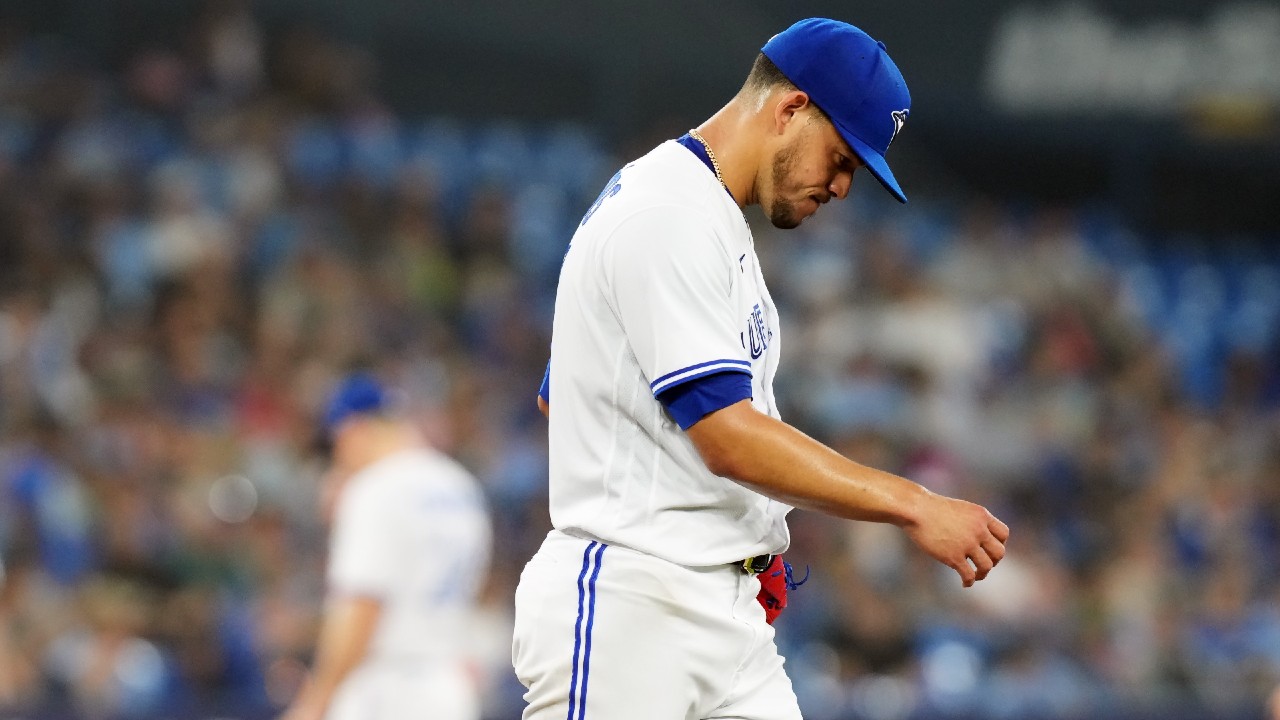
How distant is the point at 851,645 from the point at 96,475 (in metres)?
4.03

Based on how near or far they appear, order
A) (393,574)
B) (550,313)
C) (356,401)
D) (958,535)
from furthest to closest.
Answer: (550,313)
(356,401)
(393,574)
(958,535)

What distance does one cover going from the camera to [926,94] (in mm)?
13969

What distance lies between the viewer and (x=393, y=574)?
19.6 ft

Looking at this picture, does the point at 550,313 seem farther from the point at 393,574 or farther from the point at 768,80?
the point at 768,80

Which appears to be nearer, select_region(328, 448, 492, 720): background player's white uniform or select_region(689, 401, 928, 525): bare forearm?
select_region(689, 401, 928, 525): bare forearm

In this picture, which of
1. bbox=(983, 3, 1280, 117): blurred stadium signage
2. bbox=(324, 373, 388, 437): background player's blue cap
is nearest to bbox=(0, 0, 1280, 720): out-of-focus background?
bbox=(983, 3, 1280, 117): blurred stadium signage

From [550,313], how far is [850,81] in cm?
812

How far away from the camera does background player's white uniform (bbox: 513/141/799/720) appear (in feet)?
9.91

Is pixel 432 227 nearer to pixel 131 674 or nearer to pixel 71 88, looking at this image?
pixel 71 88

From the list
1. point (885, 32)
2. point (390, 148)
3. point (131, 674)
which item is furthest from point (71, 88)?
point (885, 32)

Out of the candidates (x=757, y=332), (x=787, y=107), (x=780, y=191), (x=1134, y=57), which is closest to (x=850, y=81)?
(x=787, y=107)

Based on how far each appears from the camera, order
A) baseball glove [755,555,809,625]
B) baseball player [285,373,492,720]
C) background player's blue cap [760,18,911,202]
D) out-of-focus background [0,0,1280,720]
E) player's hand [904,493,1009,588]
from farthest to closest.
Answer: out-of-focus background [0,0,1280,720] → baseball player [285,373,492,720] → baseball glove [755,555,809,625] → background player's blue cap [760,18,911,202] → player's hand [904,493,1009,588]

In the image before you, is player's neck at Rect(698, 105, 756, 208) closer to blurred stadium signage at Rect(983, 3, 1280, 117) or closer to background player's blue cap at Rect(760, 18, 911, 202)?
background player's blue cap at Rect(760, 18, 911, 202)

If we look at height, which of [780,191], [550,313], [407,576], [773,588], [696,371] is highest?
[780,191]
